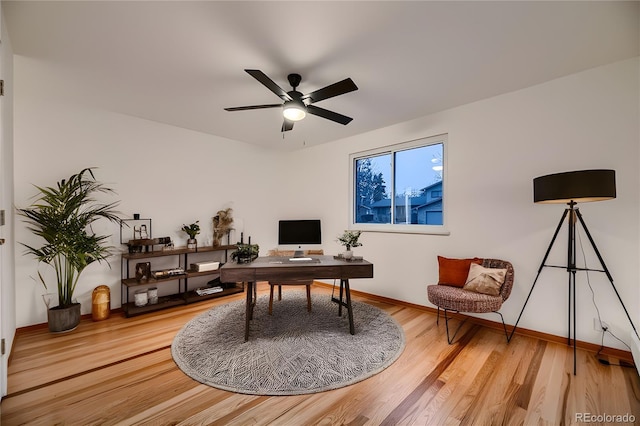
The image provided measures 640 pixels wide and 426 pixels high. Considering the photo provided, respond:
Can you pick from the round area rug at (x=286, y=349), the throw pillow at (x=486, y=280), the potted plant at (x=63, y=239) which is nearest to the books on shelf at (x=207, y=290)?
the round area rug at (x=286, y=349)

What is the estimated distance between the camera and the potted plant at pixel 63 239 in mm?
2635

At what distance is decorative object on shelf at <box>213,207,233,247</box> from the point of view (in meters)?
4.25

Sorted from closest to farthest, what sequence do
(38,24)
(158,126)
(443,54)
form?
1. (38,24)
2. (443,54)
3. (158,126)

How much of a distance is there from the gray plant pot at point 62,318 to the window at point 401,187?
3716 mm

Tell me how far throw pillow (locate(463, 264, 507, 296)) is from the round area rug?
907mm

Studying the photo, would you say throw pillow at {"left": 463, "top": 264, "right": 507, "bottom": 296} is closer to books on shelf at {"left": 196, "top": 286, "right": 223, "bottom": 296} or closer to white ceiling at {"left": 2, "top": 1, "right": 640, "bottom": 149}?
white ceiling at {"left": 2, "top": 1, "right": 640, "bottom": 149}

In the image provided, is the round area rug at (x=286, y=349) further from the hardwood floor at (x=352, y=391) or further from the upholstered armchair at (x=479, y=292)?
the upholstered armchair at (x=479, y=292)

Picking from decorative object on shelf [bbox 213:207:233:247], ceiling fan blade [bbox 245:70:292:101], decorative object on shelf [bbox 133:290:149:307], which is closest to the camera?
ceiling fan blade [bbox 245:70:292:101]

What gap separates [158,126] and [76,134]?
92 centimetres

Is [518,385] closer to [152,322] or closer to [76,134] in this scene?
[152,322]

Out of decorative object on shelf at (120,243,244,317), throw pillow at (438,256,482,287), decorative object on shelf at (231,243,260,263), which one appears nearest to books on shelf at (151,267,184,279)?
decorative object on shelf at (120,243,244,317)

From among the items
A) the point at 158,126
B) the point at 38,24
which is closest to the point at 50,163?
the point at 158,126

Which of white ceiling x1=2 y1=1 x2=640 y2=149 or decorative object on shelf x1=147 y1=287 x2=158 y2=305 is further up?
white ceiling x1=2 y1=1 x2=640 y2=149

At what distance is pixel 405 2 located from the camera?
1622mm
